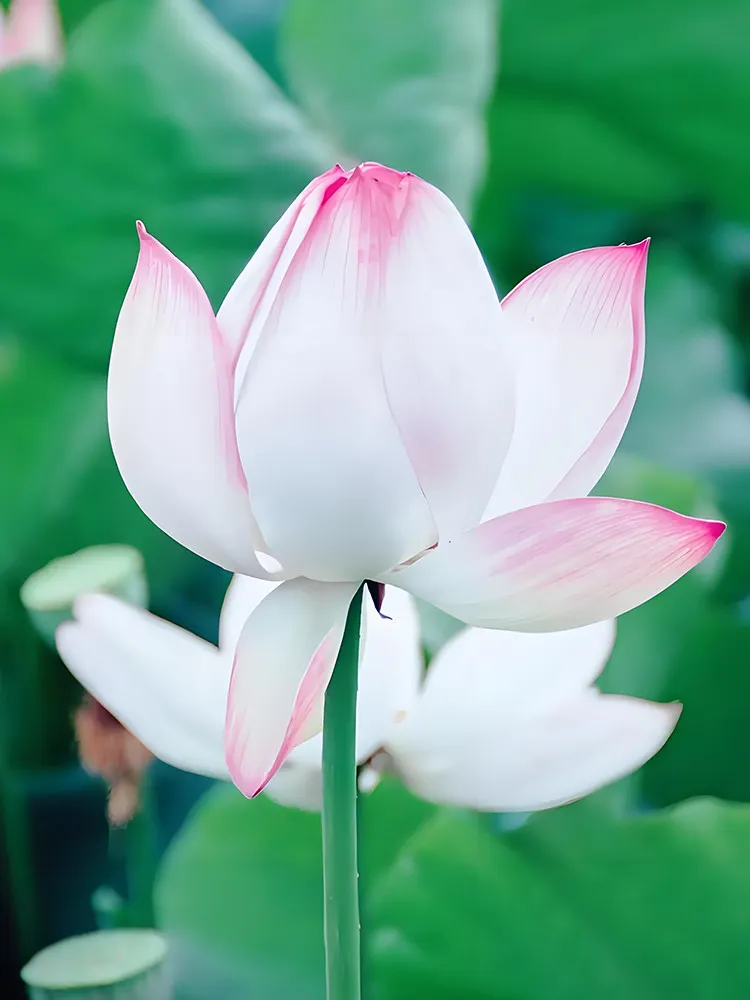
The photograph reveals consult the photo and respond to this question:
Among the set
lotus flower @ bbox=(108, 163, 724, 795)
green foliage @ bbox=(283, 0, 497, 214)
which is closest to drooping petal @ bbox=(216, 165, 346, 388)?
lotus flower @ bbox=(108, 163, 724, 795)

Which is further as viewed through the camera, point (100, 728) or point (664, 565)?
point (100, 728)

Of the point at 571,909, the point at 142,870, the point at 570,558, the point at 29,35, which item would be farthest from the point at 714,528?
the point at 29,35

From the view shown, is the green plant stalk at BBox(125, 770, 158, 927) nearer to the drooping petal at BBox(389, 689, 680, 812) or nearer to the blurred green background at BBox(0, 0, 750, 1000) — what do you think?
the blurred green background at BBox(0, 0, 750, 1000)


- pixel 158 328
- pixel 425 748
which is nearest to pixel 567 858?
pixel 425 748

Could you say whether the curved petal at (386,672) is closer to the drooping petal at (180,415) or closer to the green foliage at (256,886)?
the drooping petal at (180,415)

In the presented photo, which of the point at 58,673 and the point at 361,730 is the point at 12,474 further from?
the point at 361,730

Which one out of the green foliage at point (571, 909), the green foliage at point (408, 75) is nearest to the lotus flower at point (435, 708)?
the green foliage at point (571, 909)

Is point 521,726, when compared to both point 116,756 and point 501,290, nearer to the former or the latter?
point 116,756
